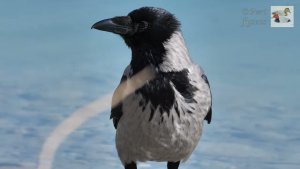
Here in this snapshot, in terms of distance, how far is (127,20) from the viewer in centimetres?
204

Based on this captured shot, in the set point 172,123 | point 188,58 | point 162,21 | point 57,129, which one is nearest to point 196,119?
point 172,123

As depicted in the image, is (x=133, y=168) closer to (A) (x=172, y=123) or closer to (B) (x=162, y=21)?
(A) (x=172, y=123)

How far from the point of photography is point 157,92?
6.70 feet

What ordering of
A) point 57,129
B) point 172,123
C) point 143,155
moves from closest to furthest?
point 57,129 → point 172,123 → point 143,155

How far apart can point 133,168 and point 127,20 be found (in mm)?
735

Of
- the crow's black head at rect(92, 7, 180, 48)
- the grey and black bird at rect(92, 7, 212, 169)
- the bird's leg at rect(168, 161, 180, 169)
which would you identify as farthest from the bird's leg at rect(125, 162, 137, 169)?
the crow's black head at rect(92, 7, 180, 48)

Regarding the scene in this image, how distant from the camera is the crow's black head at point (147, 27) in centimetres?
206

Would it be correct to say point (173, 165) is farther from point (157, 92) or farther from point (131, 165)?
point (157, 92)

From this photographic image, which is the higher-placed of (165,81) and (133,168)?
(165,81)

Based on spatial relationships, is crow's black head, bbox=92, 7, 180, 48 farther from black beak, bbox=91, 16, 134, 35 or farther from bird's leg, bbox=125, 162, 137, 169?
bird's leg, bbox=125, 162, 137, 169

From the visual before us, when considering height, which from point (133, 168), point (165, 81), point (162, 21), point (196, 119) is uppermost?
point (162, 21)

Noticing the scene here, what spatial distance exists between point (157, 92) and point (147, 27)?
299mm

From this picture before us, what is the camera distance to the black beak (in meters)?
1.82

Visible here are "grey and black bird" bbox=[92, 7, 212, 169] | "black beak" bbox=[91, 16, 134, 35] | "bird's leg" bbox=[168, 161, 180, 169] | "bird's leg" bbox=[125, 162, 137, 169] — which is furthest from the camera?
"bird's leg" bbox=[168, 161, 180, 169]
